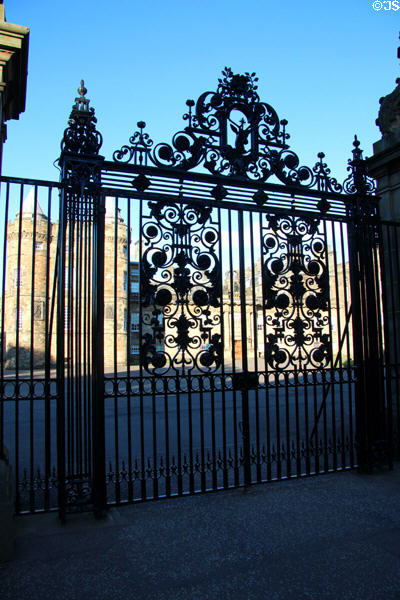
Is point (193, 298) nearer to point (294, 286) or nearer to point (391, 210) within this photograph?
point (294, 286)

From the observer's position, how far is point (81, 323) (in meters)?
4.59

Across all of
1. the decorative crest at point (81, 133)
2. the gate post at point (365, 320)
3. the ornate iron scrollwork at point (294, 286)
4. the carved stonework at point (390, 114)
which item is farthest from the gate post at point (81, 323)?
the carved stonework at point (390, 114)

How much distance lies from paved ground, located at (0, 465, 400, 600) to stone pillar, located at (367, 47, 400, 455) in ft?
6.99

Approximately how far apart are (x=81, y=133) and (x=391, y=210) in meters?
4.62

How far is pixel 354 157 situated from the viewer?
6.11m

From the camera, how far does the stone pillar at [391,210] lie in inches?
244

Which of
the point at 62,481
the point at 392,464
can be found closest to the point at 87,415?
the point at 62,481

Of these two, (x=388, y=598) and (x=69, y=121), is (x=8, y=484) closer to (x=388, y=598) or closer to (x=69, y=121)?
(x=388, y=598)

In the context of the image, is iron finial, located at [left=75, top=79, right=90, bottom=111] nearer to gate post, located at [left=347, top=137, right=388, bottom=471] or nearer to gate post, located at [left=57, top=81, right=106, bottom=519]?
gate post, located at [left=57, top=81, right=106, bottom=519]

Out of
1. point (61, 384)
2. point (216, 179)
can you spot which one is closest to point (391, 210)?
point (216, 179)

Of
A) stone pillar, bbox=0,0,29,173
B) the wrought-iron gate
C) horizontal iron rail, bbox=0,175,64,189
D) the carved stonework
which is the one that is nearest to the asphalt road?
the wrought-iron gate

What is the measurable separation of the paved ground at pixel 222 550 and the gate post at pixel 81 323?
42 cm

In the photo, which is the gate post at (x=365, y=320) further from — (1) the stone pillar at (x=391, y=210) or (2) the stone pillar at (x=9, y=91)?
(2) the stone pillar at (x=9, y=91)

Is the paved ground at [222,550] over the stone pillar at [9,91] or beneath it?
beneath
